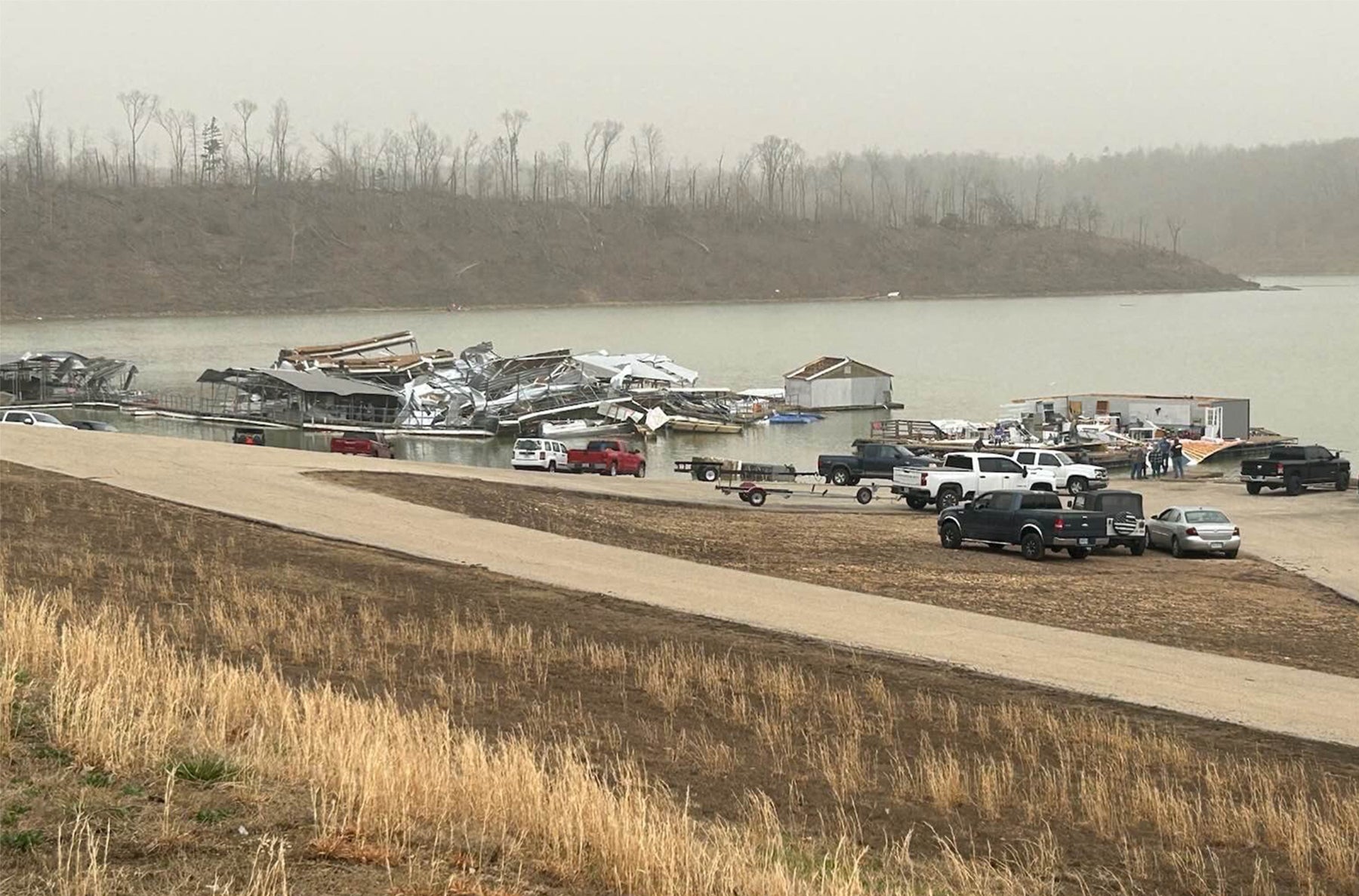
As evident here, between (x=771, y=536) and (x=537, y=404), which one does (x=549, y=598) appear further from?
(x=537, y=404)

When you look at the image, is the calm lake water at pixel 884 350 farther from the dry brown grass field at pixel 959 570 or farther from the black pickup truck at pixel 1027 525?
the black pickup truck at pixel 1027 525

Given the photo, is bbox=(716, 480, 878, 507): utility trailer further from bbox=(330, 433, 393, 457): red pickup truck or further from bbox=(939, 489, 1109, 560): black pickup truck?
bbox=(330, 433, 393, 457): red pickup truck

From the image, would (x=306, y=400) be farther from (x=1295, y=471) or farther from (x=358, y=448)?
(x=1295, y=471)

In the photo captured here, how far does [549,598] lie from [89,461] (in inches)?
734

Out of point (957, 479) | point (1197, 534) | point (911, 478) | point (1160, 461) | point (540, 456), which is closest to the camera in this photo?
point (1197, 534)

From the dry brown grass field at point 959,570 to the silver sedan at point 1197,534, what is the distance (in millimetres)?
319

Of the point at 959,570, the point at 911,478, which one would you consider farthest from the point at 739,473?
the point at 959,570

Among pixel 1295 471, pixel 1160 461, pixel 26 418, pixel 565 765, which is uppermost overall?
pixel 26 418

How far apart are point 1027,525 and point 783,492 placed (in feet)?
37.5

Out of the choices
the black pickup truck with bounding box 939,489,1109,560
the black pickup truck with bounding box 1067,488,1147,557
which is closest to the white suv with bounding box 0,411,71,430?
the black pickup truck with bounding box 939,489,1109,560

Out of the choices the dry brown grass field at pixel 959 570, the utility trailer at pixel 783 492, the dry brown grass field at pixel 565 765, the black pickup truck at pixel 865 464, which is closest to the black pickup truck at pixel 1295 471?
the black pickup truck at pixel 865 464

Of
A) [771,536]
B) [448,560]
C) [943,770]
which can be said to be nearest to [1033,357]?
[771,536]

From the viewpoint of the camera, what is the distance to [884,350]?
138m

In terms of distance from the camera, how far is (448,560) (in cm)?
2573
